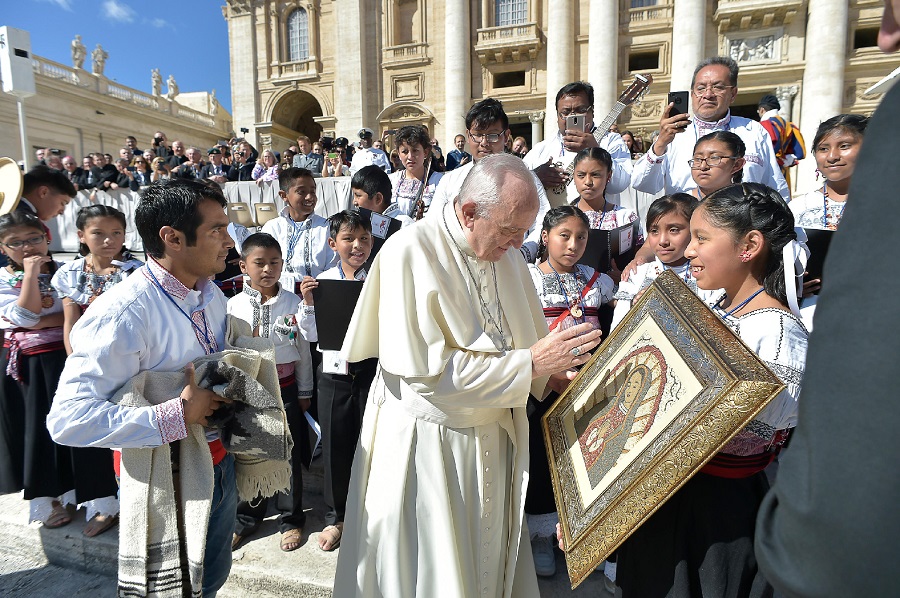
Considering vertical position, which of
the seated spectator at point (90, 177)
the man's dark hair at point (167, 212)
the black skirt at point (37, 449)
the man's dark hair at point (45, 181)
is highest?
the seated spectator at point (90, 177)

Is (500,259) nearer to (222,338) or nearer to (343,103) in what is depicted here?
(222,338)

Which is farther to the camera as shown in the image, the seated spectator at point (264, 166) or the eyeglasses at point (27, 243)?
the seated spectator at point (264, 166)

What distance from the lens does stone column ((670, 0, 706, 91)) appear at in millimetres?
19344

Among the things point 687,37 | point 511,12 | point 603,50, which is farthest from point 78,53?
point 687,37

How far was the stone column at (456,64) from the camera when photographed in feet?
76.6

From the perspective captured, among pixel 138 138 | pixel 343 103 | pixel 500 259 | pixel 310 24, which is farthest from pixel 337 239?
pixel 138 138

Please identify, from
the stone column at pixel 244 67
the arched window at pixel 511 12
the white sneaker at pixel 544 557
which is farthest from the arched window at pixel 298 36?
the white sneaker at pixel 544 557

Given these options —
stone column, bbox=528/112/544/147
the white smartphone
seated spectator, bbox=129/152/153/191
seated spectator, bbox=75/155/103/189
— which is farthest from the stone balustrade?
the white smartphone

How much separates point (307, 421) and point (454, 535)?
190 cm

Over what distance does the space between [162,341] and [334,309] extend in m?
1.15

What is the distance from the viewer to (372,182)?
4625 millimetres

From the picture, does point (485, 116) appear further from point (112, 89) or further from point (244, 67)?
point (112, 89)

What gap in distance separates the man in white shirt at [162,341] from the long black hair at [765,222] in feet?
6.00

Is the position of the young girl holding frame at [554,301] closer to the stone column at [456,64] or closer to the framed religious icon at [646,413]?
the framed religious icon at [646,413]
